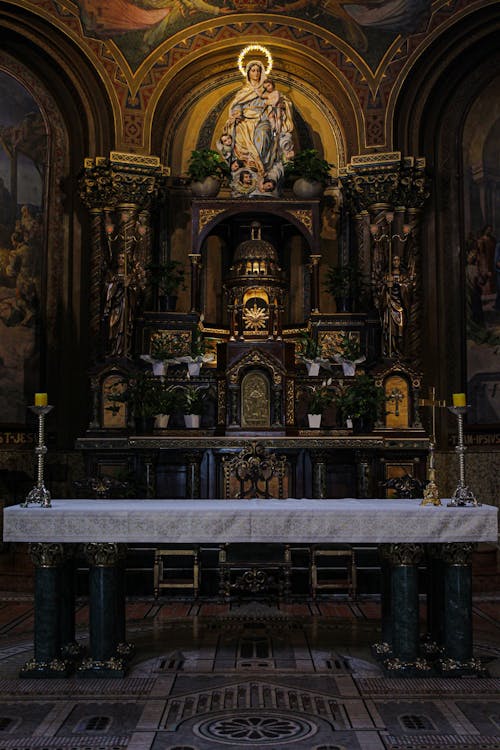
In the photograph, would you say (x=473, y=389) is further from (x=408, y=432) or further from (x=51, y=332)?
(x=51, y=332)

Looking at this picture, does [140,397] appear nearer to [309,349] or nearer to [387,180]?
[309,349]

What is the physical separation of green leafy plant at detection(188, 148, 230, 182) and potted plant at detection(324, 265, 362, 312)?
237cm

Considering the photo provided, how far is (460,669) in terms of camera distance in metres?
7.74

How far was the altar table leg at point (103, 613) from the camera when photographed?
308 inches

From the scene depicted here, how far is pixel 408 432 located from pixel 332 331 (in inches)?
81.1

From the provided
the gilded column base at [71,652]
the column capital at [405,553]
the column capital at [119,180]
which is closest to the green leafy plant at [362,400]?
the column capital at [119,180]

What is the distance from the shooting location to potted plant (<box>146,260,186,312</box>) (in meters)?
14.6

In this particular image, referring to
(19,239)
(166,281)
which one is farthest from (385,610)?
(19,239)

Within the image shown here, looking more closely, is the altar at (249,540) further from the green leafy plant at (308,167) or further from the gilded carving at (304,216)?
the green leafy plant at (308,167)

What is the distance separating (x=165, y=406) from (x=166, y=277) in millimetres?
2428

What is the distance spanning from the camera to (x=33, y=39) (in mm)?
14820

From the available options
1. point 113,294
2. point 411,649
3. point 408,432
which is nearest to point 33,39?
point 113,294

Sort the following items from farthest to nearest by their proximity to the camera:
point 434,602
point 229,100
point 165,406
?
point 229,100 < point 165,406 < point 434,602

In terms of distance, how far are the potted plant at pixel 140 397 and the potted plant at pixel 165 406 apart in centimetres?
6
